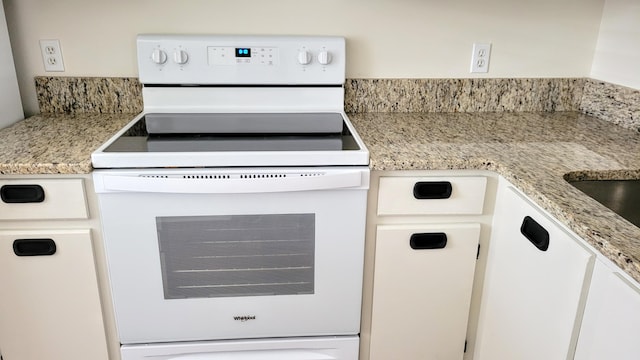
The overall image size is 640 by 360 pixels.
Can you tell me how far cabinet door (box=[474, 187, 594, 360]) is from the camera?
1041 millimetres

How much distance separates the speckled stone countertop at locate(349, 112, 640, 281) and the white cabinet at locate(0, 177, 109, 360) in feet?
2.85

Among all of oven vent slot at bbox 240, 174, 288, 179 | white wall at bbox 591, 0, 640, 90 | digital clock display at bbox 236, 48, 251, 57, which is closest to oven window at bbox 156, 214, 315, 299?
oven vent slot at bbox 240, 174, 288, 179

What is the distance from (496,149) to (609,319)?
0.66m

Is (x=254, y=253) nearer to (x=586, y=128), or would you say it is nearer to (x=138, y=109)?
(x=138, y=109)

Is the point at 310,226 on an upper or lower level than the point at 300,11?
lower

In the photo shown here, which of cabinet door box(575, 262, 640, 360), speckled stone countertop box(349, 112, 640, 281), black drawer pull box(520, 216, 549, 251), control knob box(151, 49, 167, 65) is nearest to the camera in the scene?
cabinet door box(575, 262, 640, 360)

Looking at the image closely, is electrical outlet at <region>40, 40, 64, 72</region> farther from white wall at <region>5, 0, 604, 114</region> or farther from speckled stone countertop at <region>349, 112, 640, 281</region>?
speckled stone countertop at <region>349, 112, 640, 281</region>

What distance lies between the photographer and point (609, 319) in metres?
0.91

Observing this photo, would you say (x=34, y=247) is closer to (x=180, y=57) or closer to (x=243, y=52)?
(x=180, y=57)

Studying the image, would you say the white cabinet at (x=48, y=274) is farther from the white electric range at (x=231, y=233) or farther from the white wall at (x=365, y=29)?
the white wall at (x=365, y=29)

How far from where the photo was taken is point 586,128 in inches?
68.6

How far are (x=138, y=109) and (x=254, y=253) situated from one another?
2.64ft

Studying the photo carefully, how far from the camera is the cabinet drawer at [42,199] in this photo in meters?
1.31

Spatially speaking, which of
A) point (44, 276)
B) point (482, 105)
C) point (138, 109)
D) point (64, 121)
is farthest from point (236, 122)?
point (482, 105)
